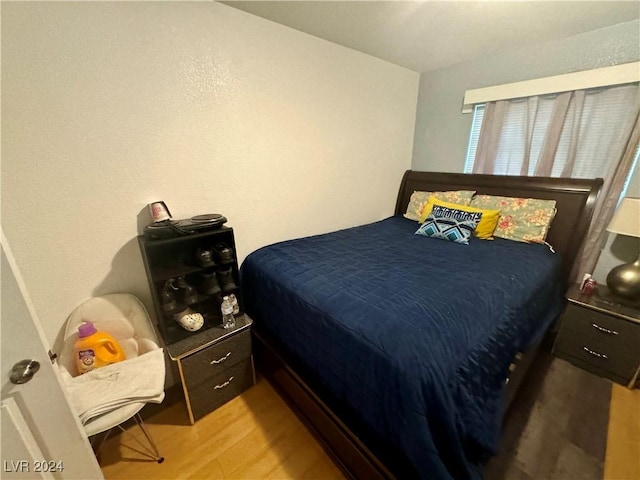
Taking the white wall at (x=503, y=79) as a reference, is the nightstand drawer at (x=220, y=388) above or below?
below

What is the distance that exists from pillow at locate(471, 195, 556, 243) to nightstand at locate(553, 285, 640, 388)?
0.48m

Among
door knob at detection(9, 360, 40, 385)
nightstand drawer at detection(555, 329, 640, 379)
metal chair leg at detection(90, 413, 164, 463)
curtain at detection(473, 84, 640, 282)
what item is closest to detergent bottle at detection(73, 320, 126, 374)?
metal chair leg at detection(90, 413, 164, 463)

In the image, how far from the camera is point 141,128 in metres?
1.34

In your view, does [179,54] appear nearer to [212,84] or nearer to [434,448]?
[212,84]

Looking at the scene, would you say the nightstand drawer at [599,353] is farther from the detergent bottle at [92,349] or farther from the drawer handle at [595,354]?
the detergent bottle at [92,349]

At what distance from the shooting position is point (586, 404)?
153 cm

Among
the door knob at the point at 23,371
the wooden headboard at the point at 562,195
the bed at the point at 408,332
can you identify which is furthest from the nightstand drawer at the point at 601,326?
the door knob at the point at 23,371

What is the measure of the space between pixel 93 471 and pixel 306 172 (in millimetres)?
1968

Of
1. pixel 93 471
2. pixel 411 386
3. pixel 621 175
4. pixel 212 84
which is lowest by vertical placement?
pixel 93 471

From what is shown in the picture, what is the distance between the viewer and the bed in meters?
0.89

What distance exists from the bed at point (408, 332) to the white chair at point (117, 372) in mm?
606

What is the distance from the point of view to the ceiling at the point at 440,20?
4.93 feet

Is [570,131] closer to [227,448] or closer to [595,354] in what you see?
[595,354]

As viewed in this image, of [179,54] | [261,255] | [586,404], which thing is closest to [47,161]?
[179,54]
